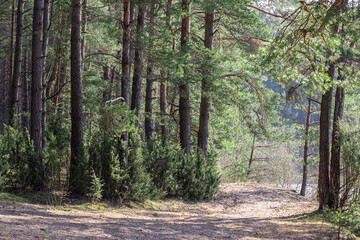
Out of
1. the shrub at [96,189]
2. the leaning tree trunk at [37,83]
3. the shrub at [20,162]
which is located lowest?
the shrub at [96,189]

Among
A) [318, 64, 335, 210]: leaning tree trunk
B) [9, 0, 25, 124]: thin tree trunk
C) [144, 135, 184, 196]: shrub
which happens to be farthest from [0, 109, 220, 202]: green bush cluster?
[318, 64, 335, 210]: leaning tree trunk

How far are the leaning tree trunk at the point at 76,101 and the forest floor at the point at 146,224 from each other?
3.13 feet

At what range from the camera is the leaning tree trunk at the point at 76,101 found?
334 inches

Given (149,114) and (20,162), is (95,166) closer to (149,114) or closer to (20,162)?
(20,162)

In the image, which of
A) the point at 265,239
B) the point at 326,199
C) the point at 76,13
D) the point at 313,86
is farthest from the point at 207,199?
the point at 76,13

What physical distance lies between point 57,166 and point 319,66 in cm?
671

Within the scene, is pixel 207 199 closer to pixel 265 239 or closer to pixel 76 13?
pixel 265 239

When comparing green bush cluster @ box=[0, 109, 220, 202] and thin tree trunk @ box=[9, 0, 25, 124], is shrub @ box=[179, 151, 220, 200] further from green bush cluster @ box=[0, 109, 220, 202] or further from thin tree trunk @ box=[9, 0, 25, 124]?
thin tree trunk @ box=[9, 0, 25, 124]

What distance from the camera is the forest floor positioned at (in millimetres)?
5455

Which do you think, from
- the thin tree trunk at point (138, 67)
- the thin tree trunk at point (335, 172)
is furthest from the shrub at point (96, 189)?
the thin tree trunk at point (335, 172)

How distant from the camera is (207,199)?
40.3ft

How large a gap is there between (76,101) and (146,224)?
11.9 ft

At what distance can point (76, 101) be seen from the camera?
28.3 ft

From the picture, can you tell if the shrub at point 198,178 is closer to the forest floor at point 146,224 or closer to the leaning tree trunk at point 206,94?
the forest floor at point 146,224
